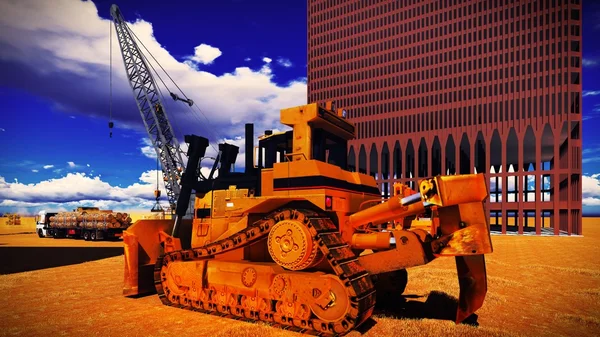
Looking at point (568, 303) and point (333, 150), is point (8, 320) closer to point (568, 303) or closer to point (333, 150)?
point (333, 150)

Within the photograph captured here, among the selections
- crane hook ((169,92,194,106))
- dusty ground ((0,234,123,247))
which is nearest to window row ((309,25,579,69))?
crane hook ((169,92,194,106))

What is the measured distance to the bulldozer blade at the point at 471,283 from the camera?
6.66m

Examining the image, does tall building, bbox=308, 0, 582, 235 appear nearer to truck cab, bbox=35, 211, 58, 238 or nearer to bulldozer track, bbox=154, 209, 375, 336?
truck cab, bbox=35, 211, 58, 238

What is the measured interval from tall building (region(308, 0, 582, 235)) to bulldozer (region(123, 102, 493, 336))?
50.7 meters

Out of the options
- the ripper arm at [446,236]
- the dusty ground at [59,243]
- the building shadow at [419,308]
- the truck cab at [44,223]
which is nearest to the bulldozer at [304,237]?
the ripper arm at [446,236]

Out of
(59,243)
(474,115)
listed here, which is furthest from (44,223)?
(474,115)

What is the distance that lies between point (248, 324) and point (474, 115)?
5846 cm

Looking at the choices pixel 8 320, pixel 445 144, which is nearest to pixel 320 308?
pixel 8 320

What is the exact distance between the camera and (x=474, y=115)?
57906mm

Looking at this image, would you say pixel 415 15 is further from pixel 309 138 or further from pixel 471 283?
pixel 471 283

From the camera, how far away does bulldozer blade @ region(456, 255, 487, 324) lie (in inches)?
262

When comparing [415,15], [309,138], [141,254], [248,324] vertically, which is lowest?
[248,324]

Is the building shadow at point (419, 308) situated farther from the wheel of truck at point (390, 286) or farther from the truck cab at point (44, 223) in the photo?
the truck cab at point (44, 223)

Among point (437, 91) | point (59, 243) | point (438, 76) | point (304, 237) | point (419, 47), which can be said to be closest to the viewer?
point (304, 237)
